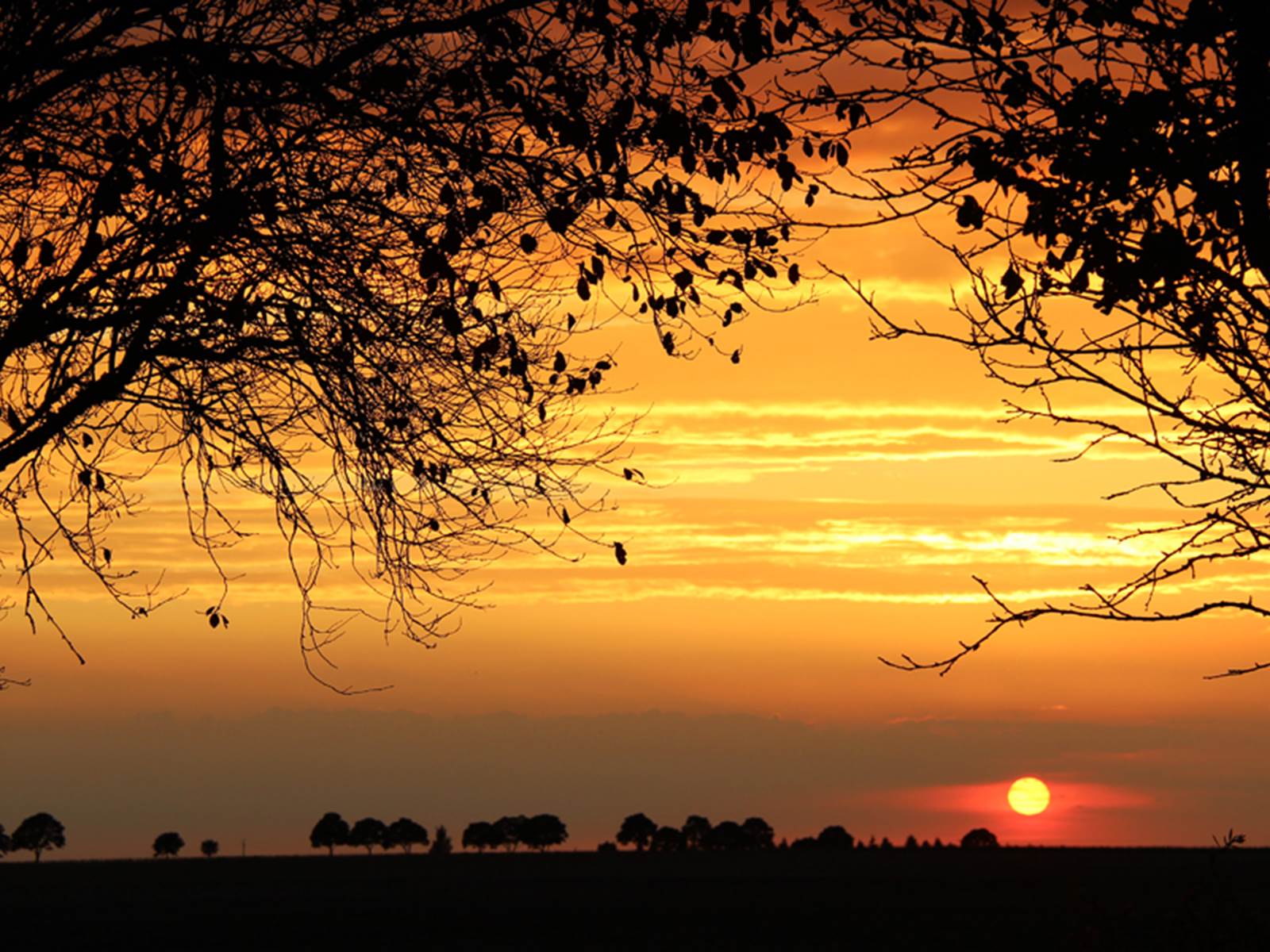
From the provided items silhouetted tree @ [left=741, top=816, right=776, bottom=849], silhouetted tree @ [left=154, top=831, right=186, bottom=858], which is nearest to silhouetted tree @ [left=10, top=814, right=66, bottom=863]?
silhouetted tree @ [left=154, top=831, right=186, bottom=858]

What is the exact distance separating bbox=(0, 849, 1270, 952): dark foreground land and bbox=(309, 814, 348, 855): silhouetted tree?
35.7 metres

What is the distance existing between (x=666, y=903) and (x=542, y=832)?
2676 inches

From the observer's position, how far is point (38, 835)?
127 metres

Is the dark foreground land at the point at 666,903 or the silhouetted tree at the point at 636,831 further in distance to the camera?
the silhouetted tree at the point at 636,831

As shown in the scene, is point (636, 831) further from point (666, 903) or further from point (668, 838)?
point (666, 903)

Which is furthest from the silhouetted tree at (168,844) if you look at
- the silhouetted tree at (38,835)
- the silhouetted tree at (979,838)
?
the silhouetted tree at (979,838)

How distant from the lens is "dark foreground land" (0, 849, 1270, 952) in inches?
1625

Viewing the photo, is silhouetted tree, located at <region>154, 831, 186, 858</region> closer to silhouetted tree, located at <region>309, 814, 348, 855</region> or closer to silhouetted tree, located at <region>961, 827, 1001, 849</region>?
silhouetted tree, located at <region>309, 814, 348, 855</region>

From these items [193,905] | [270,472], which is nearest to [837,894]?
[193,905]

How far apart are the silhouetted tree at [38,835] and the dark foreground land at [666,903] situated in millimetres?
39738

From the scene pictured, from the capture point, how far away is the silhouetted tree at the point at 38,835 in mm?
125688

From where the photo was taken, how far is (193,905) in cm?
5747

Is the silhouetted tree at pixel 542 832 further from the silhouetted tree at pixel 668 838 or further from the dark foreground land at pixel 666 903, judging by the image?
the dark foreground land at pixel 666 903

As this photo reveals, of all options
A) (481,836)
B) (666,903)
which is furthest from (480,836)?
(666,903)
